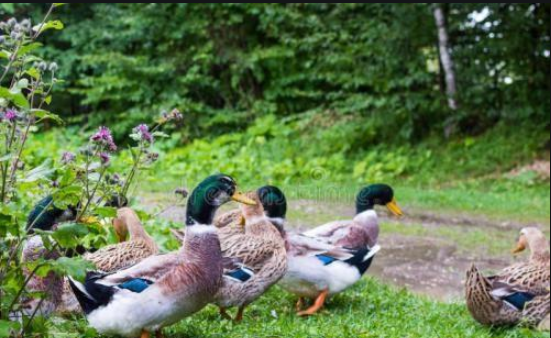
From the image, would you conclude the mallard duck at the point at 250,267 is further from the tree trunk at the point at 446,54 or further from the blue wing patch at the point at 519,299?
the tree trunk at the point at 446,54

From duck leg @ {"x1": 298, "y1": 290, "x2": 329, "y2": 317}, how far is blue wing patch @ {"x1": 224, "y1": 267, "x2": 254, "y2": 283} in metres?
0.76

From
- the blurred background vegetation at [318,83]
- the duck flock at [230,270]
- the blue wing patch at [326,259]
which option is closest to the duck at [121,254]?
the duck flock at [230,270]

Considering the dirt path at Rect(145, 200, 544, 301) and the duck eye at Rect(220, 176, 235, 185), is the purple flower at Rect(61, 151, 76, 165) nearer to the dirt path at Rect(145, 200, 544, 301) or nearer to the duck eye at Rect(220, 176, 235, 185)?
the duck eye at Rect(220, 176, 235, 185)

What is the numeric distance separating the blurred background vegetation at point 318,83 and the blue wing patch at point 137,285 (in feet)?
26.4

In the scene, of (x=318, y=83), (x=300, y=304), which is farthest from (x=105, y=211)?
(x=318, y=83)

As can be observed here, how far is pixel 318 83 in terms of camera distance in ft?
65.4

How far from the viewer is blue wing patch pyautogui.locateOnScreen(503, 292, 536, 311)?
20.4 feet

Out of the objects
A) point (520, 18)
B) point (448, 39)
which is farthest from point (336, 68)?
point (520, 18)

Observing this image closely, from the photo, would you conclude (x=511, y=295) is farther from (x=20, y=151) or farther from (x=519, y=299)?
(x=20, y=151)

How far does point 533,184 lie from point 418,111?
10.5ft

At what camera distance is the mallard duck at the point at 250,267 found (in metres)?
5.24

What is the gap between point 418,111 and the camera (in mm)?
16938

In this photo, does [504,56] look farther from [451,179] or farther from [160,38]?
[160,38]

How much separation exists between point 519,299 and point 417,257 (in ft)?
10.1
